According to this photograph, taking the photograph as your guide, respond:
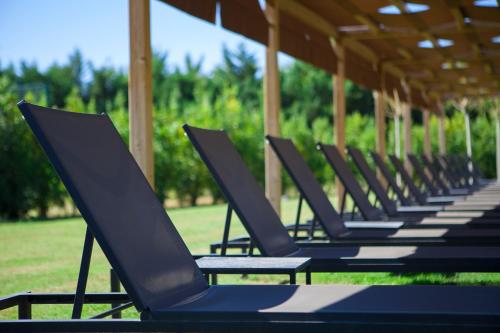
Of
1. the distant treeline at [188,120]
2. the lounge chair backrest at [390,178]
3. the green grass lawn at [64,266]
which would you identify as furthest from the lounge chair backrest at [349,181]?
the distant treeline at [188,120]

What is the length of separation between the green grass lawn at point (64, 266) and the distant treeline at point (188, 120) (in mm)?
1607

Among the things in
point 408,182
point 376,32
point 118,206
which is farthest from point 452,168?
point 118,206

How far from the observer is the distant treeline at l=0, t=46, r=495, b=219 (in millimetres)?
13016

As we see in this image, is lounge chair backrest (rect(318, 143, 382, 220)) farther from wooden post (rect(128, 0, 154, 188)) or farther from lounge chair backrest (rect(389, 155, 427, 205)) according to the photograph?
lounge chair backrest (rect(389, 155, 427, 205))

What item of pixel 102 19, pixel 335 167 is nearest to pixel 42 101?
pixel 335 167

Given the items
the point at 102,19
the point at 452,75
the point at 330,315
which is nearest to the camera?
the point at 330,315

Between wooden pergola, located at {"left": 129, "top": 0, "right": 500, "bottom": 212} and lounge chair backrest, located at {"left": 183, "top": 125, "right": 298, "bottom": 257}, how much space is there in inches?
46.4

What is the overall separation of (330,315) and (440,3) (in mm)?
7906

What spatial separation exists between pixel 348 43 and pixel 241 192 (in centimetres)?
851

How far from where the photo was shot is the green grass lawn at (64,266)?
515 cm

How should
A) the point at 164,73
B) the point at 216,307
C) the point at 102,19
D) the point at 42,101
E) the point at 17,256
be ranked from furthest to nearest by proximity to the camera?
the point at 102,19
the point at 164,73
the point at 42,101
the point at 17,256
the point at 216,307

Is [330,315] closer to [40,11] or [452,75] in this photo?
[452,75]

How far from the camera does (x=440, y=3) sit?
9422 mm

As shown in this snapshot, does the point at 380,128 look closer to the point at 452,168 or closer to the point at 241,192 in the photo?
the point at 452,168
